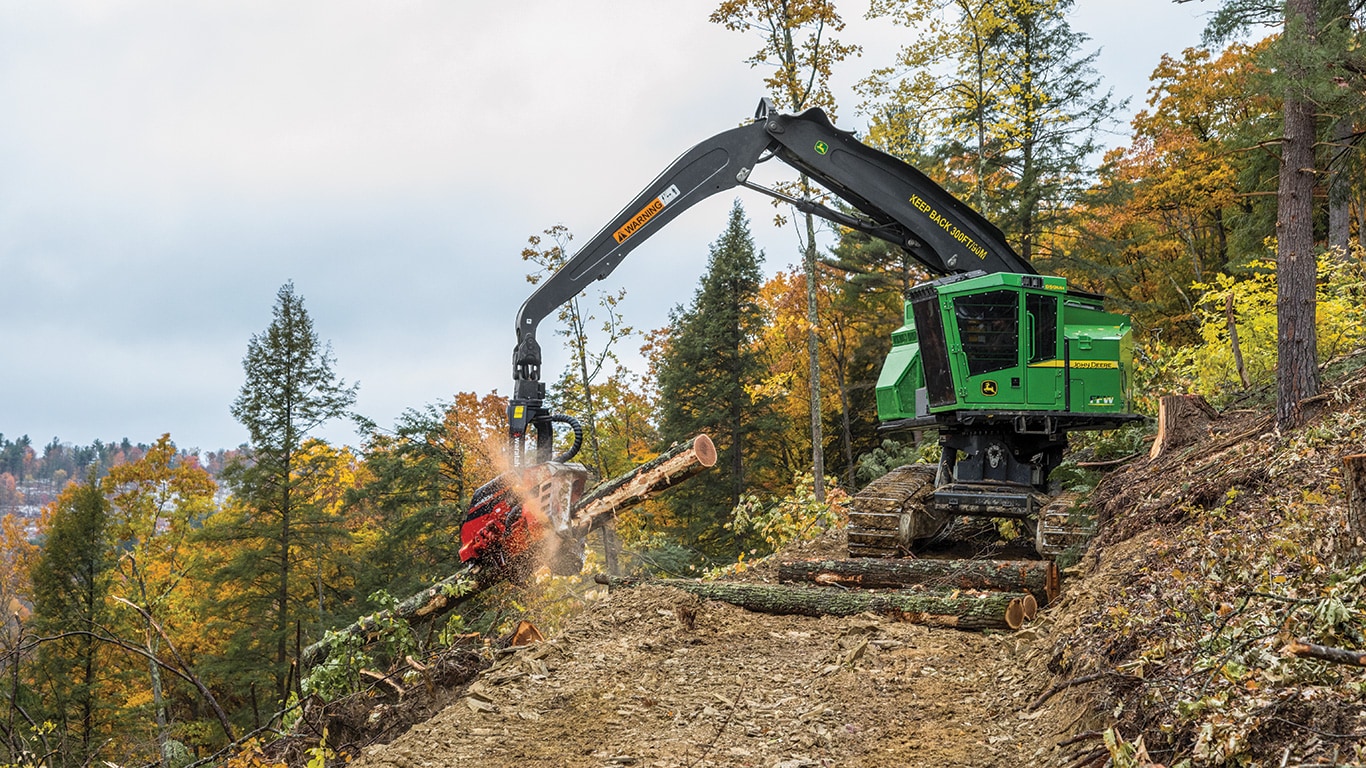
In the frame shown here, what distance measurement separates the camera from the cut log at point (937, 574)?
26.8ft

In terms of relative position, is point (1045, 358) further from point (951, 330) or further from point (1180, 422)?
point (1180, 422)

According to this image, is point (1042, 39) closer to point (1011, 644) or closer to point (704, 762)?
point (1011, 644)

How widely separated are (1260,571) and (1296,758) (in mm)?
1740

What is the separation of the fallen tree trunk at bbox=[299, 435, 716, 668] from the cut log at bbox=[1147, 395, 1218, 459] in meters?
4.31

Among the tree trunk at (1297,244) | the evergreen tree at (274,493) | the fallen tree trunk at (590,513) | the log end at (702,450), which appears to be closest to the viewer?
the tree trunk at (1297,244)

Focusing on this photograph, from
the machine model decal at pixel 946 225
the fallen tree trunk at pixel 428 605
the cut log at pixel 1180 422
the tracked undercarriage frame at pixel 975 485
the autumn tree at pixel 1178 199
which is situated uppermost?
the autumn tree at pixel 1178 199

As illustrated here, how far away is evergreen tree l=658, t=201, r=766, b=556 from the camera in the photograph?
28062mm

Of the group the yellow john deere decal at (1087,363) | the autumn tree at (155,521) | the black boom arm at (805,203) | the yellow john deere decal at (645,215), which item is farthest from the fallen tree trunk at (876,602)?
the autumn tree at (155,521)

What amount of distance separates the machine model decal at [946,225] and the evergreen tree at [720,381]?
16909 millimetres

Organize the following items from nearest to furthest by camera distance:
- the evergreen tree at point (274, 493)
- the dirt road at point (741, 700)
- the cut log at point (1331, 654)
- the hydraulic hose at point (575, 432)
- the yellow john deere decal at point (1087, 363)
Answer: the cut log at point (1331, 654) → the dirt road at point (741, 700) → the hydraulic hose at point (575, 432) → the yellow john deere decal at point (1087, 363) → the evergreen tree at point (274, 493)

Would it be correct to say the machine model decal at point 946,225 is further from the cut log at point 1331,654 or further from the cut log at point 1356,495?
the cut log at point 1331,654

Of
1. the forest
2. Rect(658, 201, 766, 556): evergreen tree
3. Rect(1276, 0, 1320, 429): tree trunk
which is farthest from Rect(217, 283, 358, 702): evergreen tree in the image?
Rect(1276, 0, 1320, 429): tree trunk

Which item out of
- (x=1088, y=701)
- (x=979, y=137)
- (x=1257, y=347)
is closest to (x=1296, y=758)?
(x=1088, y=701)

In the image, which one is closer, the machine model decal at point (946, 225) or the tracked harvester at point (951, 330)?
the tracked harvester at point (951, 330)
